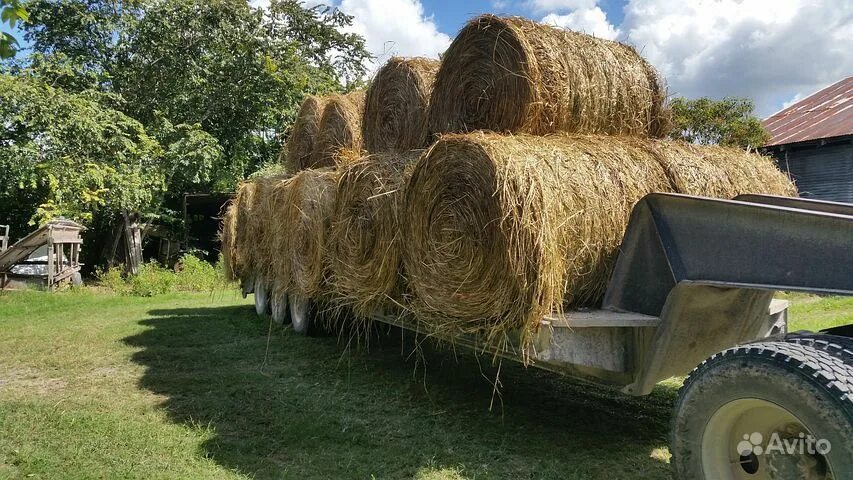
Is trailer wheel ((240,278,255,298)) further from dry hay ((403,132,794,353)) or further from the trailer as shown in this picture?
the trailer

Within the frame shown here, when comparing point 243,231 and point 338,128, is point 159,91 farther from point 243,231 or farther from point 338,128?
point 338,128

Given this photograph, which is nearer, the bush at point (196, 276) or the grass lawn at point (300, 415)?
the grass lawn at point (300, 415)

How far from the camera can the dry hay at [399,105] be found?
19.4 ft

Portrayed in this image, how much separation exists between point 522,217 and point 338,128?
4.84 metres

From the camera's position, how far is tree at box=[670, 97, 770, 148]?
15.5 metres

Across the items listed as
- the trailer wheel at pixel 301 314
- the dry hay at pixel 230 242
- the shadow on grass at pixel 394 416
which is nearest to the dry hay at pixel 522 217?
the shadow on grass at pixel 394 416

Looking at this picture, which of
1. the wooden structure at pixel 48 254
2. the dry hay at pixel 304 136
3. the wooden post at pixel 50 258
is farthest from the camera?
the wooden structure at pixel 48 254

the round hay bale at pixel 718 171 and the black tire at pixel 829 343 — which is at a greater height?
the round hay bale at pixel 718 171

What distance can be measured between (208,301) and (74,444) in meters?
8.43

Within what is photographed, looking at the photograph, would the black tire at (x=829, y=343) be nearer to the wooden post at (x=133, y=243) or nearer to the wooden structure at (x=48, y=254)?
the wooden structure at (x=48, y=254)

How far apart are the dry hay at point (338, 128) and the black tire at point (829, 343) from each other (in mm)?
5391

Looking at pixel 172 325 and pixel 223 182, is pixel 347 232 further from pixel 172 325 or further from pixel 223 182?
pixel 223 182

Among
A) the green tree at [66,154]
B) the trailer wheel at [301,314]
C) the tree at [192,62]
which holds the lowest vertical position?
the trailer wheel at [301,314]

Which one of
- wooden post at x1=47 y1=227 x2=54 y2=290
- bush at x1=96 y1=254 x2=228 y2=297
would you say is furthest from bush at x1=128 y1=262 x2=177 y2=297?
wooden post at x1=47 y1=227 x2=54 y2=290
